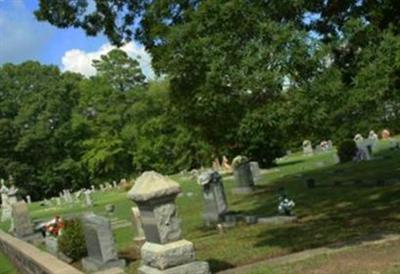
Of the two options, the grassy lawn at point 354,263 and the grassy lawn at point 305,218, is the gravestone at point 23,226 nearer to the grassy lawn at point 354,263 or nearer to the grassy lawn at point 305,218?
the grassy lawn at point 305,218

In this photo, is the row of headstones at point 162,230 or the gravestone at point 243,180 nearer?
the row of headstones at point 162,230

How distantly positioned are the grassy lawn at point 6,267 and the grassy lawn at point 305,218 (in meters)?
3.16

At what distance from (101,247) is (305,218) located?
17.9 feet

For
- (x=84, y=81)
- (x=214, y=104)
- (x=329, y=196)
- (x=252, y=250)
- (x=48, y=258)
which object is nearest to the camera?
(x=214, y=104)

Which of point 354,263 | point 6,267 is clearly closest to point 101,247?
point 354,263

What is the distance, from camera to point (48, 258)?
48.1 ft

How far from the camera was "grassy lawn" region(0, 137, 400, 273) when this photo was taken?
13.6m

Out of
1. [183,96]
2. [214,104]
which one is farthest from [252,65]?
[183,96]

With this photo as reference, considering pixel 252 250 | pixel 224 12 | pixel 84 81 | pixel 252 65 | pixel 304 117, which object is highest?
pixel 84 81

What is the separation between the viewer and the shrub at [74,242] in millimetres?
16812

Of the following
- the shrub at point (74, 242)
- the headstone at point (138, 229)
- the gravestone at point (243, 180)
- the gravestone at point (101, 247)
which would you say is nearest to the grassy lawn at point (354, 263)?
the gravestone at point (101, 247)

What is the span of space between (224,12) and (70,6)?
7.42 m

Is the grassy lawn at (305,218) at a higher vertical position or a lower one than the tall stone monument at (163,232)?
lower

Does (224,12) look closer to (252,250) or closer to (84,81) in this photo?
(252,250)
